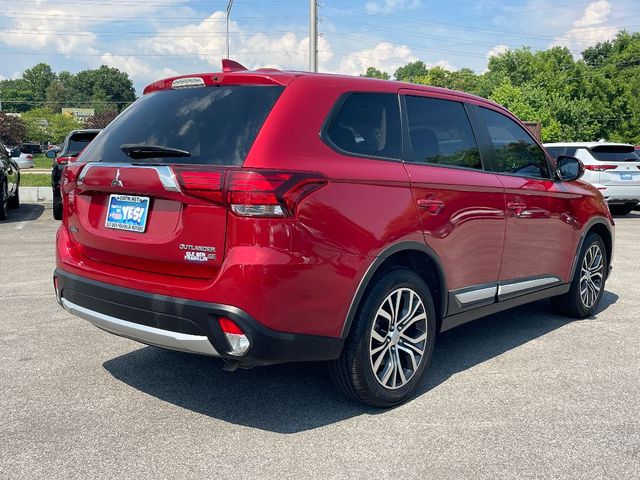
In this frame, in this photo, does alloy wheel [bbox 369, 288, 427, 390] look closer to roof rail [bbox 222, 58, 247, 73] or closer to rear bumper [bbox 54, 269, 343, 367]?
rear bumper [bbox 54, 269, 343, 367]

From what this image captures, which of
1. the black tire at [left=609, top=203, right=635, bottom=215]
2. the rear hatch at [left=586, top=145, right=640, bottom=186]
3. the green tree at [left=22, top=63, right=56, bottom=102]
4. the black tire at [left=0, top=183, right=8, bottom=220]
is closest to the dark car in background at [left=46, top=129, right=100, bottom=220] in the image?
the black tire at [left=0, top=183, right=8, bottom=220]

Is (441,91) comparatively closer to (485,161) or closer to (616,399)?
(485,161)

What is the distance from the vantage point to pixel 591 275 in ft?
18.8

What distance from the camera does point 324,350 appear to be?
10.4 feet

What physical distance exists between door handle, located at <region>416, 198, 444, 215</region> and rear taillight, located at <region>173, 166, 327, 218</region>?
36.5 inches

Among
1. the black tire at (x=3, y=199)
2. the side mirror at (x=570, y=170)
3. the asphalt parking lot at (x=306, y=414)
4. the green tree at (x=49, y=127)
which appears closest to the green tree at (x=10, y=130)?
the green tree at (x=49, y=127)

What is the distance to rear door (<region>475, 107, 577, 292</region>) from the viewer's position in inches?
177

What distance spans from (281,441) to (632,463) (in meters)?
1.67

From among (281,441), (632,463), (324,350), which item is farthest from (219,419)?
(632,463)

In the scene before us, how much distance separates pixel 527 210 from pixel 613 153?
11224 mm

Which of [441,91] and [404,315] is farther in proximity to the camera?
[441,91]

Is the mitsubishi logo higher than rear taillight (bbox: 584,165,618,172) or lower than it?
higher

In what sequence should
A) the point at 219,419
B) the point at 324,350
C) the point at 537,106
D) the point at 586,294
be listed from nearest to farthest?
the point at 324,350
the point at 219,419
the point at 586,294
the point at 537,106

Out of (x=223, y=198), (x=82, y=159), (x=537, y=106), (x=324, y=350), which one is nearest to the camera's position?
(x=223, y=198)
